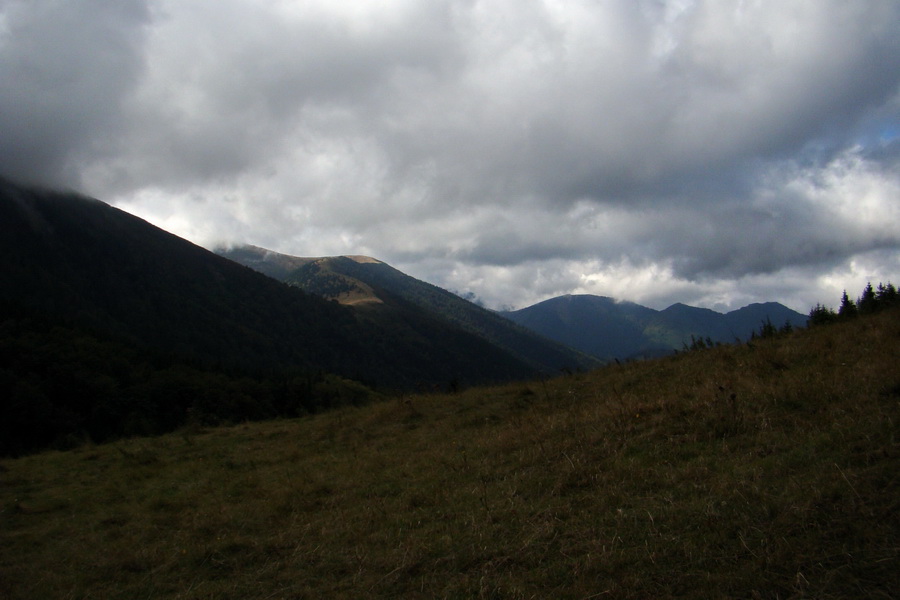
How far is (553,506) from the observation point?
6027mm

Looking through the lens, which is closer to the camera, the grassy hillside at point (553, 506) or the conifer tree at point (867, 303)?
the grassy hillside at point (553, 506)

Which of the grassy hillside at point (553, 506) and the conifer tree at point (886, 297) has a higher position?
the conifer tree at point (886, 297)

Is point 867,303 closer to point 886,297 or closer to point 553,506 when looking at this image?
point 886,297

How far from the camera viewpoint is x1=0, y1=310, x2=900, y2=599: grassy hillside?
14.3 feet

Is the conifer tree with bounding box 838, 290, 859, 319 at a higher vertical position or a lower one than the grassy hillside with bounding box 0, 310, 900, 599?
higher

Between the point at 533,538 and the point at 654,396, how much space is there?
6104 millimetres

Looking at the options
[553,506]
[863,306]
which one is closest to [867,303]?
[863,306]

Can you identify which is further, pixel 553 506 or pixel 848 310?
pixel 848 310

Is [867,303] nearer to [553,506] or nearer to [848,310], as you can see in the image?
[848,310]

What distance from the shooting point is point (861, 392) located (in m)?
7.54

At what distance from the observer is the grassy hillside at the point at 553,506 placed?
172 inches

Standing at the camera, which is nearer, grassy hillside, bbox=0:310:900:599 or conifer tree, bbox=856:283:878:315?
grassy hillside, bbox=0:310:900:599

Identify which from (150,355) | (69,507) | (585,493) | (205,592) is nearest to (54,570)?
(205,592)

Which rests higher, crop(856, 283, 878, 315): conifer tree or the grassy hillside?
crop(856, 283, 878, 315): conifer tree
